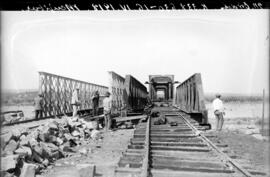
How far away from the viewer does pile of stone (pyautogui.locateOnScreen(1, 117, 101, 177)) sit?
5387 mm

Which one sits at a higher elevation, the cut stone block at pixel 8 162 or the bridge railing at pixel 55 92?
the bridge railing at pixel 55 92

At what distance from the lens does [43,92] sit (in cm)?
1298

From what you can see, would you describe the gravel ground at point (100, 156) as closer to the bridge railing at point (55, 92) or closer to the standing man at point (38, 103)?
the standing man at point (38, 103)

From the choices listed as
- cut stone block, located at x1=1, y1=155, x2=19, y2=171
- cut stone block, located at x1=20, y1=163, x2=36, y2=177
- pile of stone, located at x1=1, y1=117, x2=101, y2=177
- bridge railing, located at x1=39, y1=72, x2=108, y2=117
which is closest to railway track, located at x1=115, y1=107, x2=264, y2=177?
cut stone block, located at x1=20, y1=163, x2=36, y2=177

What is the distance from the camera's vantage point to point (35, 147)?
673cm

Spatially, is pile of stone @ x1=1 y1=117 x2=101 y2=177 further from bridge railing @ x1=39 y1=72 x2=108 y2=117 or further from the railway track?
bridge railing @ x1=39 y1=72 x2=108 y2=117

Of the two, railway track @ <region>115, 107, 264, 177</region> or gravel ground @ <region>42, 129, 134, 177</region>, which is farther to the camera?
gravel ground @ <region>42, 129, 134, 177</region>

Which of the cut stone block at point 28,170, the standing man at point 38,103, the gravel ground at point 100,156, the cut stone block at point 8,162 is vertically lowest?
the gravel ground at point 100,156

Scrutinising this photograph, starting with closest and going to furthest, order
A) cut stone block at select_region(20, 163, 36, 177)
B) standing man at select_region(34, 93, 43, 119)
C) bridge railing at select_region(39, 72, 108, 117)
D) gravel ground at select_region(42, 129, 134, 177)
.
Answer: cut stone block at select_region(20, 163, 36, 177)
gravel ground at select_region(42, 129, 134, 177)
standing man at select_region(34, 93, 43, 119)
bridge railing at select_region(39, 72, 108, 117)

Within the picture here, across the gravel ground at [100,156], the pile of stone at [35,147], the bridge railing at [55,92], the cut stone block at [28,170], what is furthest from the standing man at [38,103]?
the cut stone block at [28,170]

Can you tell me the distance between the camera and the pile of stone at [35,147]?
17.7 ft

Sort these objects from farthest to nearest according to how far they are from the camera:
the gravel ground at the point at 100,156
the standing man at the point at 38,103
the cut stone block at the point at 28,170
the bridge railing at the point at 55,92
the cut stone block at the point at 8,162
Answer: the bridge railing at the point at 55,92 → the standing man at the point at 38,103 → the gravel ground at the point at 100,156 → the cut stone block at the point at 28,170 → the cut stone block at the point at 8,162

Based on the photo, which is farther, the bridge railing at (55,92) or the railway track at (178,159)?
the bridge railing at (55,92)

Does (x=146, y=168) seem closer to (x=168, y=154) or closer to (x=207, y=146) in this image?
(x=168, y=154)
